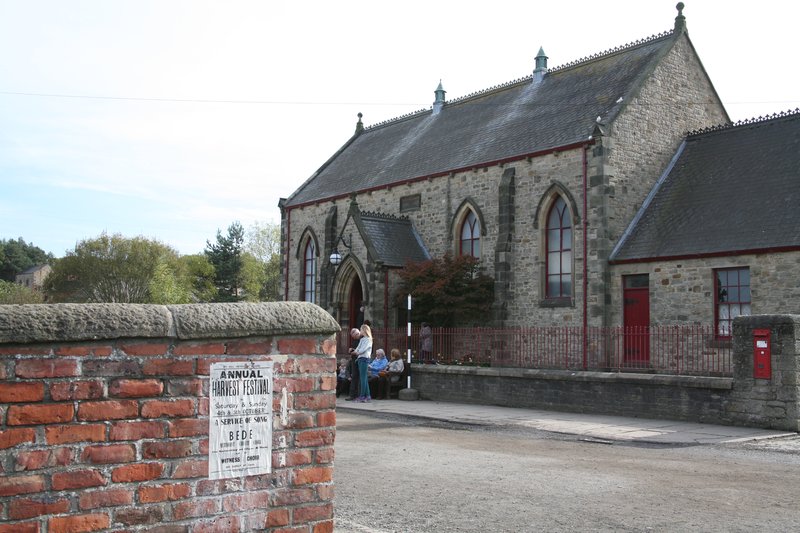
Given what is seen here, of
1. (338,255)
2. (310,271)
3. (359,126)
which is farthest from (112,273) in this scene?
(338,255)

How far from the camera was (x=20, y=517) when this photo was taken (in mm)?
3607

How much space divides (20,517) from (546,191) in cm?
2266

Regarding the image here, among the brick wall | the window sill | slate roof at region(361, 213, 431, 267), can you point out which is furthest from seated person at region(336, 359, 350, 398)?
the brick wall

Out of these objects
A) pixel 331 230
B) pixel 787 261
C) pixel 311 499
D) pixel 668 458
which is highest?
pixel 331 230

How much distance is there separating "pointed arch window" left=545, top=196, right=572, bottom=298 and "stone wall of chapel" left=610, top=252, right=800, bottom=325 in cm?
185

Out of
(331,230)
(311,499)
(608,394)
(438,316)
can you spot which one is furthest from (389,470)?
(331,230)

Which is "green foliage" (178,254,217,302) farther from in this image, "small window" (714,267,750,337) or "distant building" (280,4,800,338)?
"small window" (714,267,750,337)

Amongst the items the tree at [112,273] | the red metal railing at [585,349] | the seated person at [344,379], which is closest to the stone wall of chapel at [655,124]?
the red metal railing at [585,349]

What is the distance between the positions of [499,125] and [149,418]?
26.8 m

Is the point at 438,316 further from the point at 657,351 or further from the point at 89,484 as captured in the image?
the point at 89,484

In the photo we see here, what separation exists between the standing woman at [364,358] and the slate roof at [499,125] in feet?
30.0

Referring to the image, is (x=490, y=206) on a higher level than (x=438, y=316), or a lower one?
higher

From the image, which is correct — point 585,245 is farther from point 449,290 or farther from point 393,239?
point 393,239

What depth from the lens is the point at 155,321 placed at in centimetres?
390
